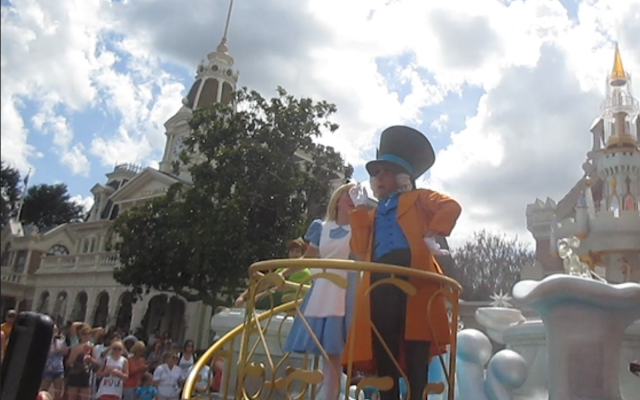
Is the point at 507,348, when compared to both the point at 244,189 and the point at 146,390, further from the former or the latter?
the point at 244,189

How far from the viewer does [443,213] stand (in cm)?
305

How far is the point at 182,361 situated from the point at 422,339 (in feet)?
20.7

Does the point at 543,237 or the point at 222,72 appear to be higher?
the point at 222,72

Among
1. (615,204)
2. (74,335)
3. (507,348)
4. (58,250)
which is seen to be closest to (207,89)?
(58,250)

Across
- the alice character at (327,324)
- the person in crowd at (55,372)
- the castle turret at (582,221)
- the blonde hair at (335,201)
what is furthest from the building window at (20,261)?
the alice character at (327,324)

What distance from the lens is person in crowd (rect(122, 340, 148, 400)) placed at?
8.01 m

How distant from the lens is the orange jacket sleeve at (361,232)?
11.0ft

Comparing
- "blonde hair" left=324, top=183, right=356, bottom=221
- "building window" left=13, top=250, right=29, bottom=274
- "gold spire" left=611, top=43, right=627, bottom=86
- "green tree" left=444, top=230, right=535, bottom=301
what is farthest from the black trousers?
"building window" left=13, top=250, right=29, bottom=274

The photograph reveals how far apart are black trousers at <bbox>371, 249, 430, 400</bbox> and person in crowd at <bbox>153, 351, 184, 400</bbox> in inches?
214

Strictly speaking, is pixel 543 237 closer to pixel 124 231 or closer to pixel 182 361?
pixel 124 231

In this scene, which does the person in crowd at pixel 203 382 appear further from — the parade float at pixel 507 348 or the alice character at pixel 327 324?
the alice character at pixel 327 324

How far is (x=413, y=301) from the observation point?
300 centimetres

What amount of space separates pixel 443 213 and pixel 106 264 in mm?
34502

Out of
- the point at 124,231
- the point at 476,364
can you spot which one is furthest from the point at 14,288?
the point at 476,364
